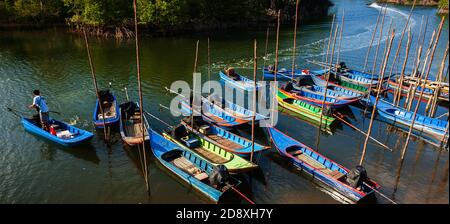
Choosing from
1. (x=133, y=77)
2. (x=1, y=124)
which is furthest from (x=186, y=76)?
(x=1, y=124)

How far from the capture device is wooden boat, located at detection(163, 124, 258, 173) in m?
19.0

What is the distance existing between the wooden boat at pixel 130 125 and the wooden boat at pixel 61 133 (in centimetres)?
240

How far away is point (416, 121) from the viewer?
26.1 metres

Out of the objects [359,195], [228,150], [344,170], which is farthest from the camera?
[228,150]

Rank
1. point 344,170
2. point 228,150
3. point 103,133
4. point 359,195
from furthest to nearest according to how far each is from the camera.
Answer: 1. point 103,133
2. point 228,150
3. point 344,170
4. point 359,195

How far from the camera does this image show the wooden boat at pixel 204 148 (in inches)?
748

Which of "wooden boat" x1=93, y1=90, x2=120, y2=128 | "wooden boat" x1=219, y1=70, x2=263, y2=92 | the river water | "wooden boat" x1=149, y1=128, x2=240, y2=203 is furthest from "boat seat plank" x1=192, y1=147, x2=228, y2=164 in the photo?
"wooden boat" x1=219, y1=70, x2=263, y2=92

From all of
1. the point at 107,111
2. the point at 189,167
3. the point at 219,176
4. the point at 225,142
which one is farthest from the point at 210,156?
the point at 107,111

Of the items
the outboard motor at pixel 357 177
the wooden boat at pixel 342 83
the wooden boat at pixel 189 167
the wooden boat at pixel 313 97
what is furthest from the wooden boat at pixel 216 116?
the wooden boat at pixel 342 83

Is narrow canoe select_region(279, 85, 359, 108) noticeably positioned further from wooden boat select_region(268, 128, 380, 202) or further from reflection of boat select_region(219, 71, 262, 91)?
wooden boat select_region(268, 128, 380, 202)

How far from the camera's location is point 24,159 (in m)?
21.4

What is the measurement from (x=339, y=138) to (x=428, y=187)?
7.30m

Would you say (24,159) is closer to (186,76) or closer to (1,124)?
(1,124)

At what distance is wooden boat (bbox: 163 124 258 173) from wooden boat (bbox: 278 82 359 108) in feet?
40.4
